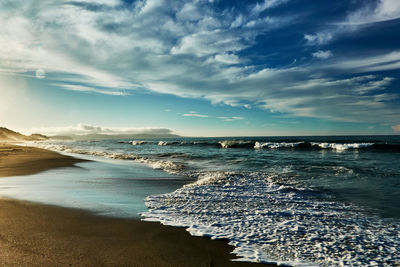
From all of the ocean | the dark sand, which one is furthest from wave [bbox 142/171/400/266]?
the dark sand

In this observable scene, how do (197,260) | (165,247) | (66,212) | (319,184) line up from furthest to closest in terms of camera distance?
(319,184) → (66,212) → (165,247) → (197,260)

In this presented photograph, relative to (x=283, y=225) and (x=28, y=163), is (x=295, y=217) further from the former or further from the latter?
(x=28, y=163)

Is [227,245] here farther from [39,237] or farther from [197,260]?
[39,237]

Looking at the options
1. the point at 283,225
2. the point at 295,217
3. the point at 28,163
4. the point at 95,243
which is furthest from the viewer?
the point at 28,163

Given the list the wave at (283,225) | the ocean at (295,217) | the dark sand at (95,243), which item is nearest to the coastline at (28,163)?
the dark sand at (95,243)

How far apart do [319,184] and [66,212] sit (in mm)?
9424

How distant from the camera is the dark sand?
11.6ft

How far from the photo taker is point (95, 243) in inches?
162

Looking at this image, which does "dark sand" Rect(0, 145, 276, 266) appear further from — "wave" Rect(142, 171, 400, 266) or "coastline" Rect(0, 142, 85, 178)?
"coastline" Rect(0, 142, 85, 178)

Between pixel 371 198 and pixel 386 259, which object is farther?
pixel 371 198

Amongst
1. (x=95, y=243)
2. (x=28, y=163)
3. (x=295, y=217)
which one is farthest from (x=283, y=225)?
(x=28, y=163)

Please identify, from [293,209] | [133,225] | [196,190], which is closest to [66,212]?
[133,225]

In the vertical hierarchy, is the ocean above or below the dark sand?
below

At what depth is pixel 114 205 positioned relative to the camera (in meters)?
6.42
